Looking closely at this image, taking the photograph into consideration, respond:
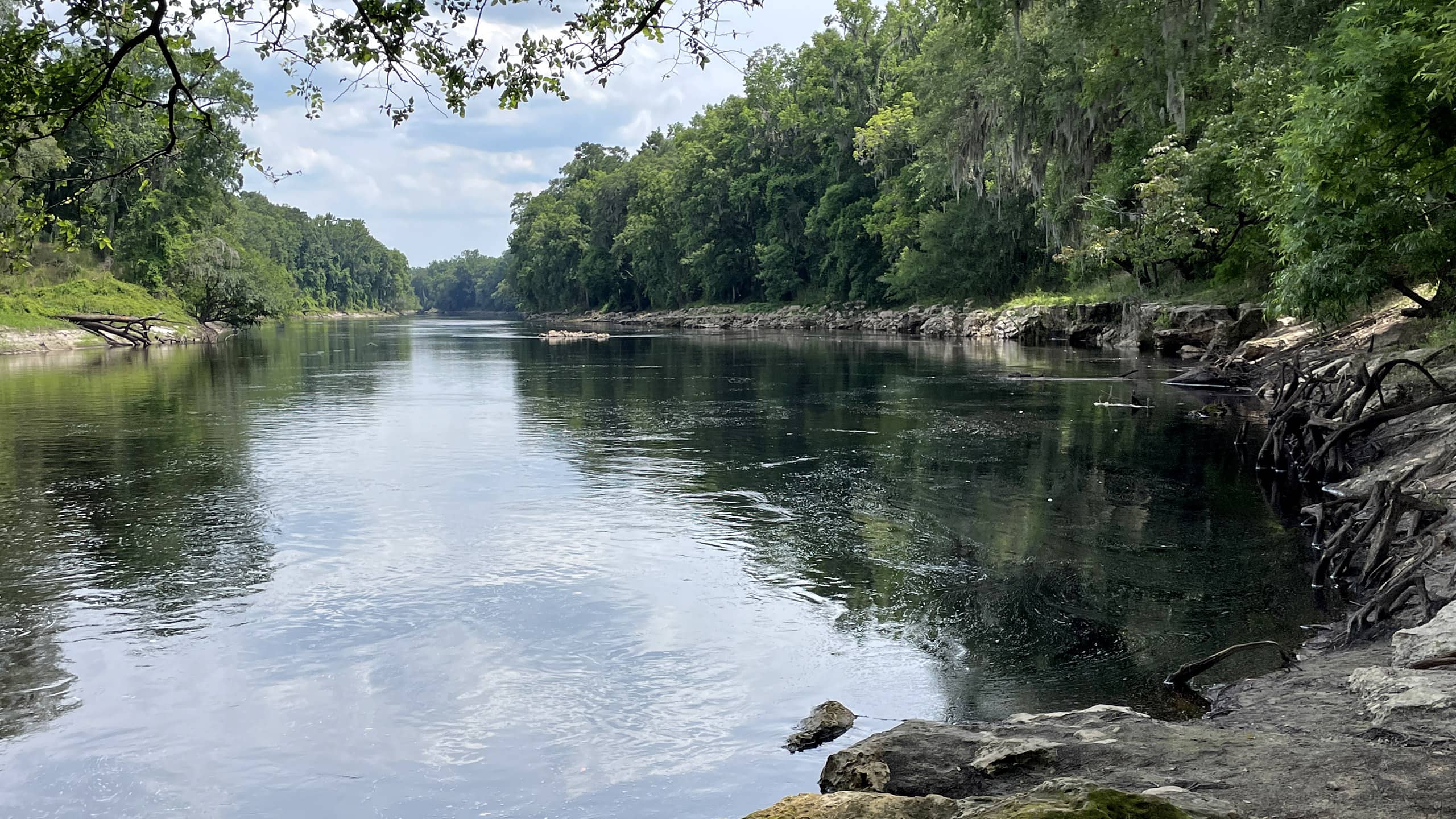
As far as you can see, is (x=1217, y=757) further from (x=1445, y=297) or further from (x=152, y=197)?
(x=152, y=197)

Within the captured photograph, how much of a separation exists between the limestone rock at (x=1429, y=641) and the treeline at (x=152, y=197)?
7.54 meters

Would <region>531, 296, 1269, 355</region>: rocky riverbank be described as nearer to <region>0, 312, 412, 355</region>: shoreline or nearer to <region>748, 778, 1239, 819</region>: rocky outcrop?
<region>748, 778, 1239, 819</region>: rocky outcrop

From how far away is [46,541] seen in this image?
35.2 feet

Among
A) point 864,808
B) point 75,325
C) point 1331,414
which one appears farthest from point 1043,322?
point 864,808

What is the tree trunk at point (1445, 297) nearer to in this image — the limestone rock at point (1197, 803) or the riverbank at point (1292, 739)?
the riverbank at point (1292, 739)

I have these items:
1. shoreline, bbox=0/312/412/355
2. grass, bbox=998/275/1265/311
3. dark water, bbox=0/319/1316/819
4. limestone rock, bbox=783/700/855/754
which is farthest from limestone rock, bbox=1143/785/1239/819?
shoreline, bbox=0/312/412/355

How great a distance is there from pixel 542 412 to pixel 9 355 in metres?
28.9

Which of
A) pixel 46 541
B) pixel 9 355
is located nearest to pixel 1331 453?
pixel 46 541

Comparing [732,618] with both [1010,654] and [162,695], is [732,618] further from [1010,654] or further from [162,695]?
[162,695]

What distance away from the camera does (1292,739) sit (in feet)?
15.4

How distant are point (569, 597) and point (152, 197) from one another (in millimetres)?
39921

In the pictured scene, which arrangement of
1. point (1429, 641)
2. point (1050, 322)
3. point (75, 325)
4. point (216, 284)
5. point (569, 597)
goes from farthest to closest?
1. point (216, 284)
2. point (1050, 322)
3. point (75, 325)
4. point (569, 597)
5. point (1429, 641)

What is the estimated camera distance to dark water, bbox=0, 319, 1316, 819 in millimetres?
6055

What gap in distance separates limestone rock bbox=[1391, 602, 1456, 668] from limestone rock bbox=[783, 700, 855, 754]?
3.07m
